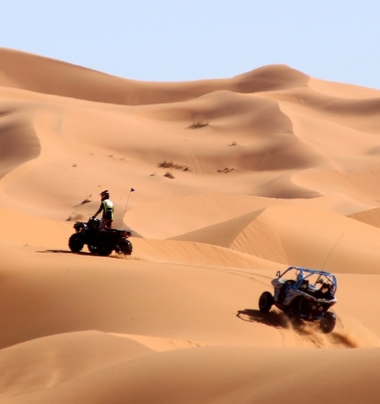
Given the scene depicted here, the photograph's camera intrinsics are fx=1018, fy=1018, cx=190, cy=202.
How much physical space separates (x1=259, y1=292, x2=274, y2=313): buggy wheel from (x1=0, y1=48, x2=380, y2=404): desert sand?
0.17m

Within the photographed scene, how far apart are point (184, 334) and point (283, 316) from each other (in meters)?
2.27

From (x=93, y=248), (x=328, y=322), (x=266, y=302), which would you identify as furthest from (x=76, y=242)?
(x=328, y=322)

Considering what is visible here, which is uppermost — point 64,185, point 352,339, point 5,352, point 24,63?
point 24,63

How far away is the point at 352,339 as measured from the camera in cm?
1509

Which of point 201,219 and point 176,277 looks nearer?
point 176,277

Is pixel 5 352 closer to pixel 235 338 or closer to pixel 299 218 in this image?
pixel 235 338

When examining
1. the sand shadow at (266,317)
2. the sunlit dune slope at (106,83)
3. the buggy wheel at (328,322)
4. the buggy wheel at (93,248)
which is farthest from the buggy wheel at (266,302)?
the sunlit dune slope at (106,83)

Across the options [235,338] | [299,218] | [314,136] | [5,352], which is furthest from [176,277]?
[314,136]

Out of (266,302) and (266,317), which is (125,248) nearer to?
(266,302)

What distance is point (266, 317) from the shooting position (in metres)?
15.4

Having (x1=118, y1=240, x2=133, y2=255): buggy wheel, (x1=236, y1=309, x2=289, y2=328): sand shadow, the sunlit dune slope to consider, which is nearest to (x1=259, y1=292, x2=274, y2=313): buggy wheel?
(x1=236, y1=309, x2=289, y2=328): sand shadow

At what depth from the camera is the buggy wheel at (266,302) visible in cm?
1548

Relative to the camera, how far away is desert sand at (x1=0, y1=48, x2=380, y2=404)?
973 centimetres

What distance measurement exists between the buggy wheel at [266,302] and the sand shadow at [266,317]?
0.08 metres
